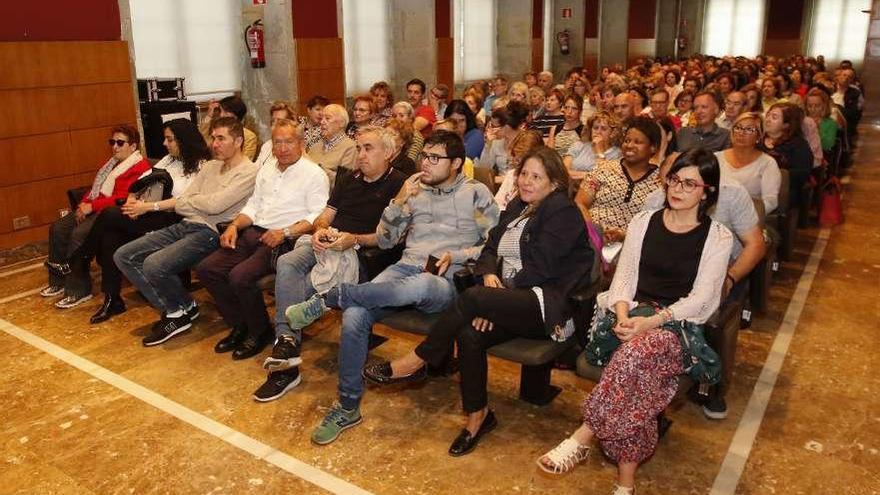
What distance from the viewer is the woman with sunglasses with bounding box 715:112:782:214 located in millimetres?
4418

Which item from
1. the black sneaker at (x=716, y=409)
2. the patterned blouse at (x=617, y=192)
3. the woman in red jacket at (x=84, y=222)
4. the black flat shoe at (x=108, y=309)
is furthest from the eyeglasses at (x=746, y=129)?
the black flat shoe at (x=108, y=309)

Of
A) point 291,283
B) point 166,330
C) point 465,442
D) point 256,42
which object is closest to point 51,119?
point 166,330

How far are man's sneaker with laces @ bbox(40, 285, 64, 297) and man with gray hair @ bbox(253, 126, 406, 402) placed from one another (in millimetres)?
2169

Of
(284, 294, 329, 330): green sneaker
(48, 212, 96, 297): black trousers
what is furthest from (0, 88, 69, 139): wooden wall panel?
(284, 294, 329, 330): green sneaker

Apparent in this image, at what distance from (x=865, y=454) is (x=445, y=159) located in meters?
2.17

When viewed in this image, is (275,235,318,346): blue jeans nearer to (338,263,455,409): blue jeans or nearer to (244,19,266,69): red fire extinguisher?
(338,263,455,409): blue jeans

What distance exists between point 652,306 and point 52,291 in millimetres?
4095

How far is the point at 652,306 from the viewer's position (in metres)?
2.95

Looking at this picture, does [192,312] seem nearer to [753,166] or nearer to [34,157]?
[34,157]

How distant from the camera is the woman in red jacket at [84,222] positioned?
4770mm

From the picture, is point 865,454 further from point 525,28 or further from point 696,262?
point 525,28

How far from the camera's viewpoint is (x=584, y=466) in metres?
2.95

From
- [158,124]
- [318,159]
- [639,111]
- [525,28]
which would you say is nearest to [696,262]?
[318,159]

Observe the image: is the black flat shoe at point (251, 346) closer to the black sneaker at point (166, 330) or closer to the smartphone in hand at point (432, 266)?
the black sneaker at point (166, 330)
